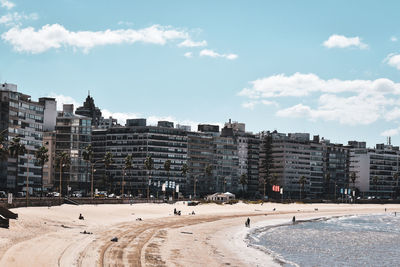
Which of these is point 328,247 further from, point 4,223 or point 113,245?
point 4,223

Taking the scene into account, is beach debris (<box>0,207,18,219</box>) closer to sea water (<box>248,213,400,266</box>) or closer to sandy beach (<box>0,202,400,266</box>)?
sandy beach (<box>0,202,400,266</box>)

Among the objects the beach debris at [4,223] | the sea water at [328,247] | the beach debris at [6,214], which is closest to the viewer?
the beach debris at [4,223]

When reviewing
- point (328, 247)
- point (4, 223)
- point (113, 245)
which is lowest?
point (328, 247)

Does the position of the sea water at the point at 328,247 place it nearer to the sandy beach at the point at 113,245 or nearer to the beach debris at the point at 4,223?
the sandy beach at the point at 113,245

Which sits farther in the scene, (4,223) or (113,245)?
(4,223)

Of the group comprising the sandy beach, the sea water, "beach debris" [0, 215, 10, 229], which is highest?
"beach debris" [0, 215, 10, 229]

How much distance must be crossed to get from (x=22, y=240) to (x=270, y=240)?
4219 centimetres

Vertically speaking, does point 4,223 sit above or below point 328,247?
above

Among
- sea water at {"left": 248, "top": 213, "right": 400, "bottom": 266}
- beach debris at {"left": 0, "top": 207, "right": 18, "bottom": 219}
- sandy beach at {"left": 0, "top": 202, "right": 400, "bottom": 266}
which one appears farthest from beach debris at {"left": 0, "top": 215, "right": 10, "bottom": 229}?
sea water at {"left": 248, "top": 213, "right": 400, "bottom": 266}

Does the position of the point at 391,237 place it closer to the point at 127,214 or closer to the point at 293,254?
the point at 293,254

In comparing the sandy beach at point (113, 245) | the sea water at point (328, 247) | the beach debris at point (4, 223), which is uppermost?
the beach debris at point (4, 223)

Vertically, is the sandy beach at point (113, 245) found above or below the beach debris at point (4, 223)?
below

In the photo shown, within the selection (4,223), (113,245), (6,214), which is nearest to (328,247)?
(113,245)

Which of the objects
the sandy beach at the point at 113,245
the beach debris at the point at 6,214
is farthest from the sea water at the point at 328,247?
the beach debris at the point at 6,214
